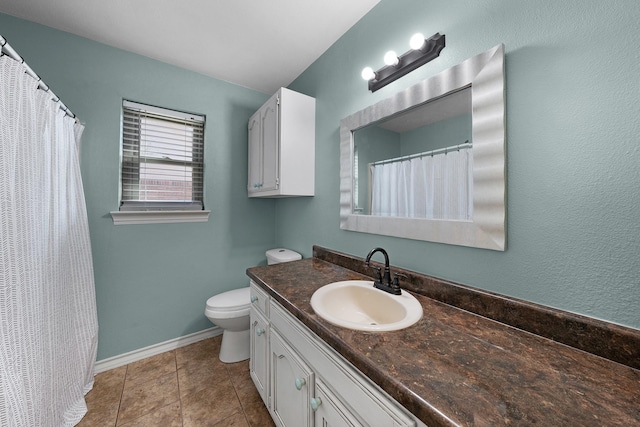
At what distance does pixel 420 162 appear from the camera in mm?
1135

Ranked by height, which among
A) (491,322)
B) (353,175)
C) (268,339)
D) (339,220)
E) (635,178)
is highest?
(353,175)

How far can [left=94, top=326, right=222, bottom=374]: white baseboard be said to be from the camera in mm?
1729

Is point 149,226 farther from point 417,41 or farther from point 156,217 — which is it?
point 417,41

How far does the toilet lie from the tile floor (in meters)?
0.08

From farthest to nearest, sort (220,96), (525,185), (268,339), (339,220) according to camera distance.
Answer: (220,96)
(339,220)
(268,339)
(525,185)

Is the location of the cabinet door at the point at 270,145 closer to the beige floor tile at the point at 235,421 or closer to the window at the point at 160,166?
the window at the point at 160,166

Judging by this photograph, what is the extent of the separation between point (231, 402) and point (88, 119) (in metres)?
2.19

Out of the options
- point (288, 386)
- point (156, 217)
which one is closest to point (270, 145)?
point (156, 217)

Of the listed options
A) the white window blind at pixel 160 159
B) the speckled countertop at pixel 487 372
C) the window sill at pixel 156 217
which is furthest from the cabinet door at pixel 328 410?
the white window blind at pixel 160 159

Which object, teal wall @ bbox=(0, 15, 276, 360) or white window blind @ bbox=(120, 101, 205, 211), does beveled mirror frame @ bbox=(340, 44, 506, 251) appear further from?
white window blind @ bbox=(120, 101, 205, 211)

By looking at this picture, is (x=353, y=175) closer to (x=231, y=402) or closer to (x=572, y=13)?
(x=572, y=13)

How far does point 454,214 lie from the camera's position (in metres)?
1.01

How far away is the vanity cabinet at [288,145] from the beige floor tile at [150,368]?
1.53 meters

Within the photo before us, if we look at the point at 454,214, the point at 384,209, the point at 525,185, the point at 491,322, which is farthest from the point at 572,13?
the point at 491,322
